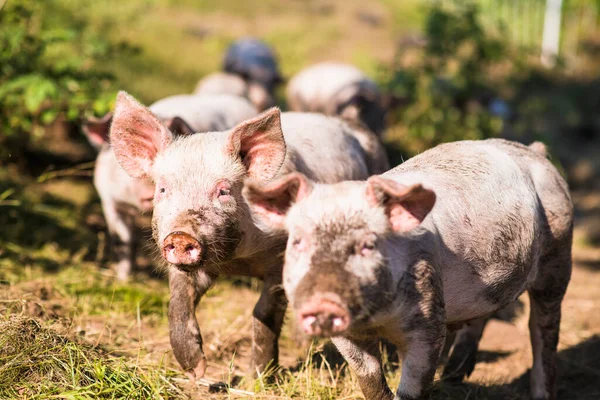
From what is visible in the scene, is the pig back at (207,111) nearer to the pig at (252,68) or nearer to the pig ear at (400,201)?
the pig ear at (400,201)

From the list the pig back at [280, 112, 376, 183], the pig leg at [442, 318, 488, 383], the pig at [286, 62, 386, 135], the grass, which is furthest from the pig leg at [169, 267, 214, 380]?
the pig at [286, 62, 386, 135]

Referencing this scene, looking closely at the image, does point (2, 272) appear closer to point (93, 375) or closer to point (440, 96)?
point (93, 375)

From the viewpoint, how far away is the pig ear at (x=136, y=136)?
436cm

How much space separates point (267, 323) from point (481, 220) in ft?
4.69

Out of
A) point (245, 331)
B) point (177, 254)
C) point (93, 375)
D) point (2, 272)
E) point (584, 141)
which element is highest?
point (177, 254)

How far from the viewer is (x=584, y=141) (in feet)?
51.1

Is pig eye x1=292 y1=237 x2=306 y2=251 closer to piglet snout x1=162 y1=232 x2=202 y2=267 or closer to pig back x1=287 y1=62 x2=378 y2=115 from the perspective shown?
piglet snout x1=162 y1=232 x2=202 y2=267

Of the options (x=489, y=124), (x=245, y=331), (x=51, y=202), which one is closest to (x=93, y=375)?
(x=245, y=331)

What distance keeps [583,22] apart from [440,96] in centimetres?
1232

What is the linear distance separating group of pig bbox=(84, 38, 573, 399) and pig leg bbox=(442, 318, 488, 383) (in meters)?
0.01

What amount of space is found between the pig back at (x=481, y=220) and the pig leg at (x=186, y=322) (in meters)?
1.35

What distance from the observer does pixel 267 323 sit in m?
4.59

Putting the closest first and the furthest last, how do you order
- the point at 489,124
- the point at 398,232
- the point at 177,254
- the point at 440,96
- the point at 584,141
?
the point at 398,232 < the point at 177,254 < the point at 489,124 < the point at 440,96 < the point at 584,141

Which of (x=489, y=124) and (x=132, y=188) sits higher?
(x=132, y=188)
